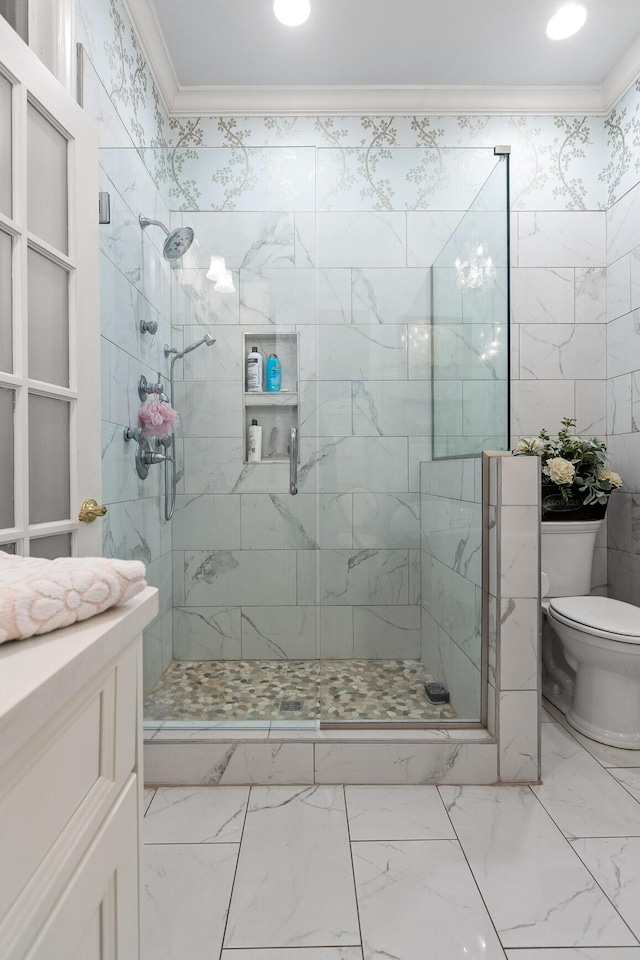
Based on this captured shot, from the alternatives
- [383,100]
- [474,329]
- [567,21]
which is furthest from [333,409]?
[567,21]

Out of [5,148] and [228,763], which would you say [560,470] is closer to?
[228,763]

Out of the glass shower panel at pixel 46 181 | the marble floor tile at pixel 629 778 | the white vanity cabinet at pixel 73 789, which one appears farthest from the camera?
the marble floor tile at pixel 629 778

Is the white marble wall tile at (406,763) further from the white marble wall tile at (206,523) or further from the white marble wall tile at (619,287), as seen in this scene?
the white marble wall tile at (619,287)

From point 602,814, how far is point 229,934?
1099 millimetres

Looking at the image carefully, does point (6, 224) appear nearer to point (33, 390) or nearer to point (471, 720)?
point (33, 390)

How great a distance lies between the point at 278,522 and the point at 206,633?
1.66 ft

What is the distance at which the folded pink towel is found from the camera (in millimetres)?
479

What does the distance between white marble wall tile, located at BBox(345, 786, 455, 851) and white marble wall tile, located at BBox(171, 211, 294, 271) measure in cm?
180

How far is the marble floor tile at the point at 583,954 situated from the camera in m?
1.14

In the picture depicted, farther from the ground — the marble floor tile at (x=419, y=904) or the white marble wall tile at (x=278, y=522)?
the white marble wall tile at (x=278, y=522)

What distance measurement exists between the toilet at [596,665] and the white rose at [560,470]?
212mm

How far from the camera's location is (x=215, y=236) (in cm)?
206

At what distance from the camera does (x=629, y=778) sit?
183cm

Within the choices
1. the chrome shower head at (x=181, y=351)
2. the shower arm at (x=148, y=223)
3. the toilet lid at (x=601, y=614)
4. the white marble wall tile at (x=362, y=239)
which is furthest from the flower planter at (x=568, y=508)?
the shower arm at (x=148, y=223)
